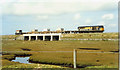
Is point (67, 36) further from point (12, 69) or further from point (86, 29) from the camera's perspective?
point (12, 69)

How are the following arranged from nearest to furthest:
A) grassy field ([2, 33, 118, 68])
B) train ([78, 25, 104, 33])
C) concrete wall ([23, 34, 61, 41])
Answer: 1. grassy field ([2, 33, 118, 68])
2. concrete wall ([23, 34, 61, 41])
3. train ([78, 25, 104, 33])

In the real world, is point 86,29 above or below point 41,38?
above

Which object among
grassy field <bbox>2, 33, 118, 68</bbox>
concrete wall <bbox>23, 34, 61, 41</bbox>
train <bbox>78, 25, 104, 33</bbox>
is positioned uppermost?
train <bbox>78, 25, 104, 33</bbox>

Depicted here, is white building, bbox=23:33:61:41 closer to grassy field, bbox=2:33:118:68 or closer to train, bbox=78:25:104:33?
train, bbox=78:25:104:33

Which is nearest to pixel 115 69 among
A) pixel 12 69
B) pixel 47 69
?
pixel 47 69

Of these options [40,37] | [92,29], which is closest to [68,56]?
[92,29]

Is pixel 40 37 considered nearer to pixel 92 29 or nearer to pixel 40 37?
pixel 40 37

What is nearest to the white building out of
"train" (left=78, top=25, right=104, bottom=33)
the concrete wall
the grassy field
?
the concrete wall

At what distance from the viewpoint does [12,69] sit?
17344 mm

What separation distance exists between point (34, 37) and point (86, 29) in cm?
4172

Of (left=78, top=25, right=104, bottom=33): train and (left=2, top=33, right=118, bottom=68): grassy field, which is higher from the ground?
(left=78, top=25, right=104, bottom=33): train

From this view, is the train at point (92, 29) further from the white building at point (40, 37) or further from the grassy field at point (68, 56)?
the grassy field at point (68, 56)

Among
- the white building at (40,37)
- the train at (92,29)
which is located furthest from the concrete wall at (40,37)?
the train at (92,29)

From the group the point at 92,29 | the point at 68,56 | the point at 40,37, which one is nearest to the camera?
the point at 68,56
